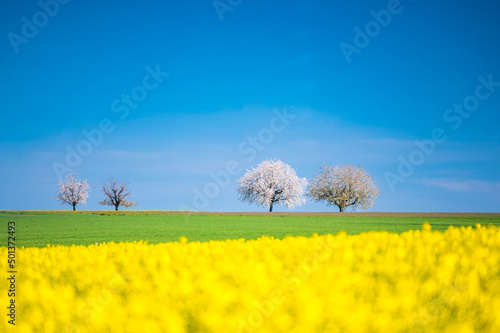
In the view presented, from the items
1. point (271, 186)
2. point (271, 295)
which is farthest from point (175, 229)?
point (271, 186)

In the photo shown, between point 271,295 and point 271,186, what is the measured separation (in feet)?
284

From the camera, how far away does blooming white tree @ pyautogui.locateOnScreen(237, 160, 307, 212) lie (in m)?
88.3

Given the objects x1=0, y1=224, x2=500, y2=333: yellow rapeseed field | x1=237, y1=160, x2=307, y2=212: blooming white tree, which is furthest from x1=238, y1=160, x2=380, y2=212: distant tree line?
x1=0, y1=224, x2=500, y2=333: yellow rapeseed field

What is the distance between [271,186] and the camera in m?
89.7

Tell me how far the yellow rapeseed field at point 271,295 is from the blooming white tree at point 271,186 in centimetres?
8239

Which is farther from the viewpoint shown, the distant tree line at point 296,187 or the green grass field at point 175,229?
the distant tree line at point 296,187

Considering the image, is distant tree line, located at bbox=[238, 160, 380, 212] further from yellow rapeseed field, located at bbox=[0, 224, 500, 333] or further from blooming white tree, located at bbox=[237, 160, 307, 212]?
yellow rapeseed field, located at bbox=[0, 224, 500, 333]

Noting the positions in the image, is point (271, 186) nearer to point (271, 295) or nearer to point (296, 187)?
point (296, 187)

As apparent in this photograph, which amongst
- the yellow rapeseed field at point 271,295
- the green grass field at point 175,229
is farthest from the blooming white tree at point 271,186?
the yellow rapeseed field at point 271,295

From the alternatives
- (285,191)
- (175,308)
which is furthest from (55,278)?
(285,191)

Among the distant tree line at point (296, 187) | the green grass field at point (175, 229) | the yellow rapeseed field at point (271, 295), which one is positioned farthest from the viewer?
the distant tree line at point (296, 187)

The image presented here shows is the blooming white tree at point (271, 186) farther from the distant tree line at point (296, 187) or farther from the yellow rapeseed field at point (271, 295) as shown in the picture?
the yellow rapeseed field at point (271, 295)

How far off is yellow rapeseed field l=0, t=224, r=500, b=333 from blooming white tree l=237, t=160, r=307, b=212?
82390 millimetres

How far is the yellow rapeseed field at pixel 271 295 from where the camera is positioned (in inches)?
102
